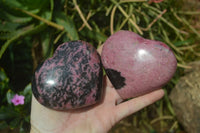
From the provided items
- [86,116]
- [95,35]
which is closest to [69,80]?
[86,116]

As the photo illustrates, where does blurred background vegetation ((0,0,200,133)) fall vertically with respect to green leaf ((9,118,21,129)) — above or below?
above

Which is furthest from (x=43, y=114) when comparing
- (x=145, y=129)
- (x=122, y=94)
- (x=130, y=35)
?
(x=145, y=129)

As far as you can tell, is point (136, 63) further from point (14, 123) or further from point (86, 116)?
point (14, 123)

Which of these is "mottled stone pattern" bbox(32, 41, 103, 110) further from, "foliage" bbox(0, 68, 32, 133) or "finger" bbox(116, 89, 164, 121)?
"foliage" bbox(0, 68, 32, 133)

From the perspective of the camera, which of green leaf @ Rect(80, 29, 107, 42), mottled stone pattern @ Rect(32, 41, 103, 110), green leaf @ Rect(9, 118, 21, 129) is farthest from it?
green leaf @ Rect(80, 29, 107, 42)

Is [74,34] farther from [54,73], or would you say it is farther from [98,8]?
[54,73]

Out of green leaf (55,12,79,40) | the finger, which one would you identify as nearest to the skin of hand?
the finger

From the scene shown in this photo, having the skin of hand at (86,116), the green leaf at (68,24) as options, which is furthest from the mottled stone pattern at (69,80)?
the green leaf at (68,24)
